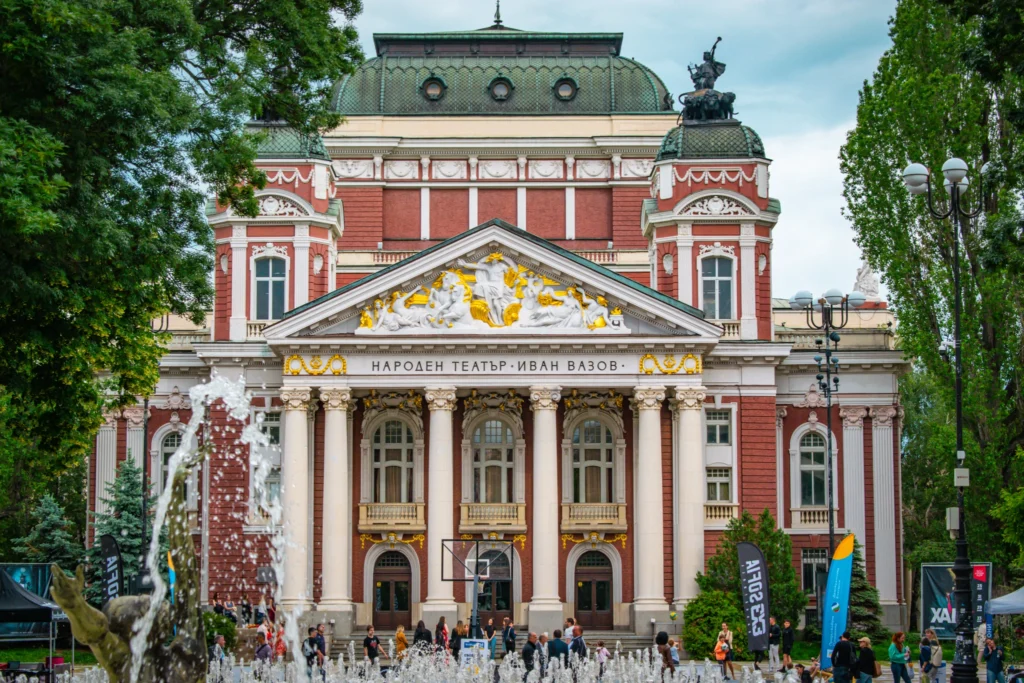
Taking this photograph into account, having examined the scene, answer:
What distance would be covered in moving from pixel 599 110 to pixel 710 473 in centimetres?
1766

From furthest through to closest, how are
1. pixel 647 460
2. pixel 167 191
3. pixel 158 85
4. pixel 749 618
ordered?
pixel 647 460 → pixel 749 618 → pixel 167 191 → pixel 158 85

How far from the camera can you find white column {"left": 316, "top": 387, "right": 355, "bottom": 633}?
51469 mm

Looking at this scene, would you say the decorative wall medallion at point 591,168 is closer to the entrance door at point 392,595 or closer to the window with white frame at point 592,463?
the window with white frame at point 592,463

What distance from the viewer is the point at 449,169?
63531 mm

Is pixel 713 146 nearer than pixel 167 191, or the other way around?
pixel 167 191

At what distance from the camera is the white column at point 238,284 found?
181 feet

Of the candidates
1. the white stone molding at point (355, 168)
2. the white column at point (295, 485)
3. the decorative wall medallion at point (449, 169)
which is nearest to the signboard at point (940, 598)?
the white column at point (295, 485)

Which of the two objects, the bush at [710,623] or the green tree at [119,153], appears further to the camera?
the bush at [710,623]

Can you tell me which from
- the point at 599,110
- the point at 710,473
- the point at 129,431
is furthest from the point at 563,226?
the point at 129,431

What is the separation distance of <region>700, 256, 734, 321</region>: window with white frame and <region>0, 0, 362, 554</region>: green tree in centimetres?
2563

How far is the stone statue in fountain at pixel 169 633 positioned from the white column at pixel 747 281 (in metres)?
38.1

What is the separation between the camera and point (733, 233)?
55.6 meters

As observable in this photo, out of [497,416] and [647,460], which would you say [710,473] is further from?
[497,416]

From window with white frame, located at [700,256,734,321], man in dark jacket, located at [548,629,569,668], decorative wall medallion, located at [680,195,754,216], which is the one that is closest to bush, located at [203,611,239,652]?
man in dark jacket, located at [548,629,569,668]
